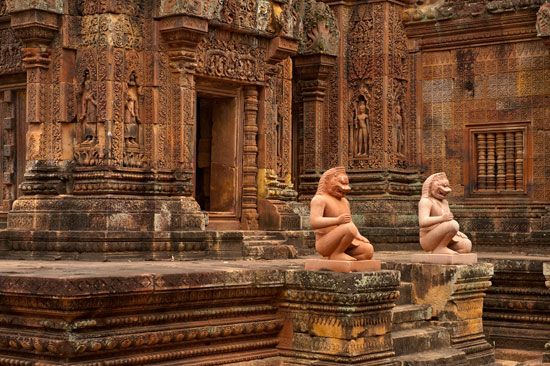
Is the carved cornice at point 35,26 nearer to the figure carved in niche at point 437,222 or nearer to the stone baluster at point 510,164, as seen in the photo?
the figure carved in niche at point 437,222

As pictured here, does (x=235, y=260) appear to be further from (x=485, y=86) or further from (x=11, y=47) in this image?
(x=485, y=86)

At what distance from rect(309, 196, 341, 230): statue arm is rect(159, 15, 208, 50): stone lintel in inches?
136

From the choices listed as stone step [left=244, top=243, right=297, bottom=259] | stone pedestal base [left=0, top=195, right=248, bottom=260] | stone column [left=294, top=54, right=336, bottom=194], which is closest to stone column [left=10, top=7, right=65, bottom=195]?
stone pedestal base [left=0, top=195, right=248, bottom=260]

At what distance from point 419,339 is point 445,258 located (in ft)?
4.46

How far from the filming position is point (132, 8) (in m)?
13.4

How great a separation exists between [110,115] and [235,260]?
2.37m

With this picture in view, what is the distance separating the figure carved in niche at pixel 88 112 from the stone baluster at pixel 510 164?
7.50 meters

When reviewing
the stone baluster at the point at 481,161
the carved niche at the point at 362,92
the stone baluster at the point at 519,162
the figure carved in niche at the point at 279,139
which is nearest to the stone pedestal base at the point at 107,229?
the figure carved in niche at the point at 279,139

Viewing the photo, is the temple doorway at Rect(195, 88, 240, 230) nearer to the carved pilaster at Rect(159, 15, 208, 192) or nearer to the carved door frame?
the carved door frame

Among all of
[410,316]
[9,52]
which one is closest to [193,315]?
[410,316]

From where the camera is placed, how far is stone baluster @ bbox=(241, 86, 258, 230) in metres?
14.8

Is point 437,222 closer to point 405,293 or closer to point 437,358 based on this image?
point 405,293

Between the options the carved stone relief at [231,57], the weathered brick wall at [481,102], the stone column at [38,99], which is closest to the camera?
the stone column at [38,99]

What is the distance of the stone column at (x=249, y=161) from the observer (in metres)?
14.8
